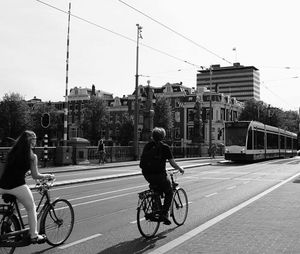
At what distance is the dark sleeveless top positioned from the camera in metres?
5.54

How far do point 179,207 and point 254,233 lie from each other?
57.4 inches

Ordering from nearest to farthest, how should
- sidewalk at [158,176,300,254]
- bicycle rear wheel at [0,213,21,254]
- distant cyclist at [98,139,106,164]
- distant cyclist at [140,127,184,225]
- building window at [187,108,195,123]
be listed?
bicycle rear wheel at [0,213,21,254] < sidewalk at [158,176,300,254] < distant cyclist at [140,127,184,225] < distant cyclist at [98,139,106,164] < building window at [187,108,195,123]

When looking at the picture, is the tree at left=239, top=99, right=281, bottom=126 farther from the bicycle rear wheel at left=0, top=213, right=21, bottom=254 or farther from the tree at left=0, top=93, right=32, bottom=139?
the bicycle rear wheel at left=0, top=213, right=21, bottom=254

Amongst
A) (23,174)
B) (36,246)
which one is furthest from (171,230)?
(23,174)

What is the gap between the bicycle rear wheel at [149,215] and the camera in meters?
6.97

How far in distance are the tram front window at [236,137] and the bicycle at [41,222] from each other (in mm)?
26212

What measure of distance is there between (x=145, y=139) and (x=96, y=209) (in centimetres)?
3039

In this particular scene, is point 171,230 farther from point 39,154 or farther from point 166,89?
point 166,89

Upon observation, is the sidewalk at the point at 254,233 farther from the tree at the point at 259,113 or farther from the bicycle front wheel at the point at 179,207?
the tree at the point at 259,113

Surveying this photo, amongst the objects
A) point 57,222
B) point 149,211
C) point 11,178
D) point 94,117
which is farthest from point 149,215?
point 94,117

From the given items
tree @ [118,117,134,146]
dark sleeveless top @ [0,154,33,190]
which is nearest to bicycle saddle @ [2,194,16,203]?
dark sleeveless top @ [0,154,33,190]

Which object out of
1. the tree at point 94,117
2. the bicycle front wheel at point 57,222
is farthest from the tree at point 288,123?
the bicycle front wheel at point 57,222

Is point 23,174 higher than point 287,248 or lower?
higher

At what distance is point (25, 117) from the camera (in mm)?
66375
